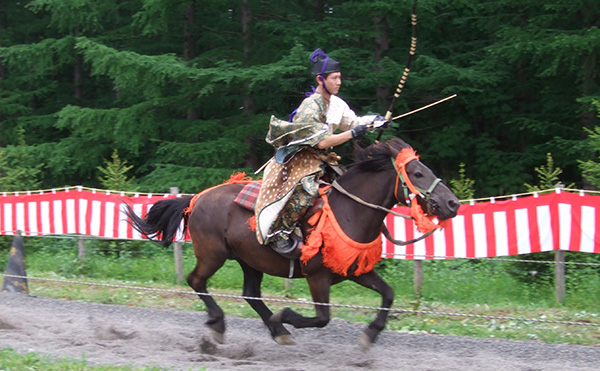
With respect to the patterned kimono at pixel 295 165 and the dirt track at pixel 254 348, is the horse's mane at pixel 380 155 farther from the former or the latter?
the dirt track at pixel 254 348

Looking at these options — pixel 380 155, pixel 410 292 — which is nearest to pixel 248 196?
pixel 380 155

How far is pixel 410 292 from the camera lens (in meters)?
9.59

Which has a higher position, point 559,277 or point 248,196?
point 248,196

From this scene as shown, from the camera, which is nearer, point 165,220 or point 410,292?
point 165,220

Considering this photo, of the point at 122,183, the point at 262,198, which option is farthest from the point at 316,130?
the point at 122,183

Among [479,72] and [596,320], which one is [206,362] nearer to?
[596,320]

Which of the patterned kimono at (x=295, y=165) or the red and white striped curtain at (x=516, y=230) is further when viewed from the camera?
the red and white striped curtain at (x=516, y=230)

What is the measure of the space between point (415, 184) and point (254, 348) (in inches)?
94.9

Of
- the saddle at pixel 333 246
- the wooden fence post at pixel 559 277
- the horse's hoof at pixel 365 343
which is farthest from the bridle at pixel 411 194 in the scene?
the wooden fence post at pixel 559 277

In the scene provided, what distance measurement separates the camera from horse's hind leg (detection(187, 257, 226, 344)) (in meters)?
7.08

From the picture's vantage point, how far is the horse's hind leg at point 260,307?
690 centimetres

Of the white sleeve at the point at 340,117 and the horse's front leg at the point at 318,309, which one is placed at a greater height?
the white sleeve at the point at 340,117

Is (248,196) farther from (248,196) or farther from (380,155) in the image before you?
(380,155)

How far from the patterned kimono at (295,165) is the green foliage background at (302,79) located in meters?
7.40
